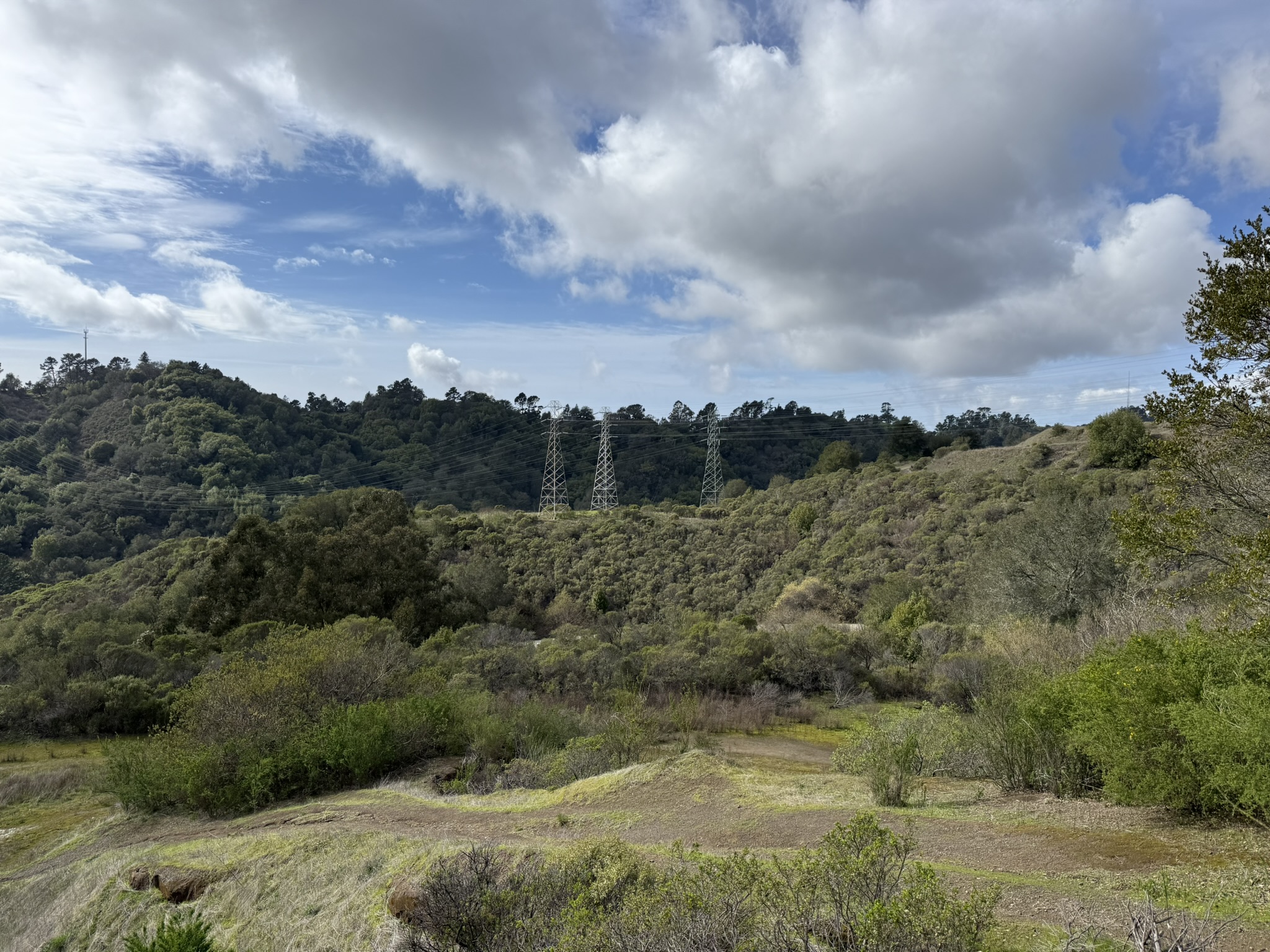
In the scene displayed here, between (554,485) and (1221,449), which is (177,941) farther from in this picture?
(554,485)

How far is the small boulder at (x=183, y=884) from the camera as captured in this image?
8109 millimetres

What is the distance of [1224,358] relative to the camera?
27.8 feet

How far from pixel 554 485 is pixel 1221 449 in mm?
41821

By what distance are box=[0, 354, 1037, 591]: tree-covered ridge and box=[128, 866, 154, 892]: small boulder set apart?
1770 inches

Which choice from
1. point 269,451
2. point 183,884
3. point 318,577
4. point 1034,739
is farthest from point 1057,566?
point 269,451

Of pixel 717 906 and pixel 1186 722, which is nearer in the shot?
pixel 717 906

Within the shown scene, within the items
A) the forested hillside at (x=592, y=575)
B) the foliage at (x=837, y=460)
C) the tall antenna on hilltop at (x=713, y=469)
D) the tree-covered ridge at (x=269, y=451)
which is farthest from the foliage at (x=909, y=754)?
the tall antenna on hilltop at (x=713, y=469)

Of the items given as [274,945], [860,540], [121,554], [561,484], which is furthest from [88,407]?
[274,945]

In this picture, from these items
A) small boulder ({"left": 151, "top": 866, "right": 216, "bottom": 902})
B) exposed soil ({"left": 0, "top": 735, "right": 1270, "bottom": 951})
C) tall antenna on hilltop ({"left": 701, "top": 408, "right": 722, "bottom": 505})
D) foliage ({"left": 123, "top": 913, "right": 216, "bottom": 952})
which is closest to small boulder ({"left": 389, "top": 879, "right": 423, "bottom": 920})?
exposed soil ({"left": 0, "top": 735, "right": 1270, "bottom": 951})

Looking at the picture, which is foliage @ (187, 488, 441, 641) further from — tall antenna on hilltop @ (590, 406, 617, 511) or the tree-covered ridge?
the tree-covered ridge

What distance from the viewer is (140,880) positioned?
854 cm

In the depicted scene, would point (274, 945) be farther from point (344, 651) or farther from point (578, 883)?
point (344, 651)

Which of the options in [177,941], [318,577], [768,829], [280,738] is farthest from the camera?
[318,577]

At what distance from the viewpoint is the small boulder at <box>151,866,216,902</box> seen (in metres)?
8.11
